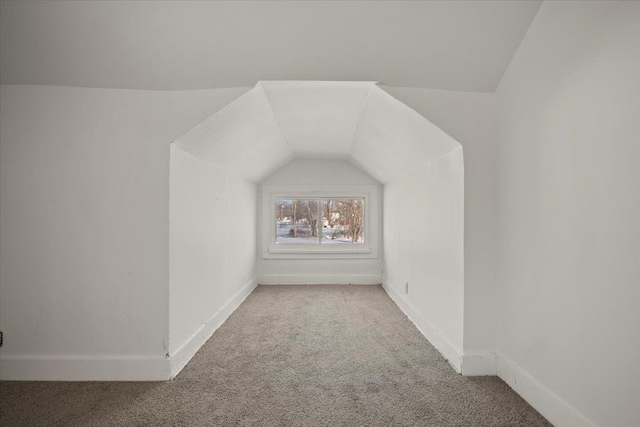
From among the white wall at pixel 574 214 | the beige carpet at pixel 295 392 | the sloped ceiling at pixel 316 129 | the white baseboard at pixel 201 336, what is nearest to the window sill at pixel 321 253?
the white baseboard at pixel 201 336

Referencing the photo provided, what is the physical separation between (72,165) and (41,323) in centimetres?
107

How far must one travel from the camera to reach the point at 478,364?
2205mm

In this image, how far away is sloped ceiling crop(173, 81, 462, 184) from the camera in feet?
→ 7.66

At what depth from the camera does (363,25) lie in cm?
186

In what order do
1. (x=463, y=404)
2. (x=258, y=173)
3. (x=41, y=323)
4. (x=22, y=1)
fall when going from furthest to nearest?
(x=258, y=173) → (x=41, y=323) → (x=463, y=404) → (x=22, y=1)

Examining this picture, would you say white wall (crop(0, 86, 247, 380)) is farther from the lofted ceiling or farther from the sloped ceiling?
the sloped ceiling

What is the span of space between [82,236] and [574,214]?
9.42ft

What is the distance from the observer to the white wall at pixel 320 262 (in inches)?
200

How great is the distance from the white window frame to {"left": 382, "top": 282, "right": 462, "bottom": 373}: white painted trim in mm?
1307

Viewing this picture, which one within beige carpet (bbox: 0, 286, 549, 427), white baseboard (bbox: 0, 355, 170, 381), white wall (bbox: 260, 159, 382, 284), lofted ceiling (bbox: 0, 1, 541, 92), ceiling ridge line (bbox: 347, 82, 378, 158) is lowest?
beige carpet (bbox: 0, 286, 549, 427)

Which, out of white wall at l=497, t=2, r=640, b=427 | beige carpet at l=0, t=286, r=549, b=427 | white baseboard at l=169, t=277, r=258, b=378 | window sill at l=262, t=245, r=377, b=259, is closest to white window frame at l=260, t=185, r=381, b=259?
window sill at l=262, t=245, r=377, b=259

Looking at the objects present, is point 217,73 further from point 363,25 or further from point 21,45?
point 21,45

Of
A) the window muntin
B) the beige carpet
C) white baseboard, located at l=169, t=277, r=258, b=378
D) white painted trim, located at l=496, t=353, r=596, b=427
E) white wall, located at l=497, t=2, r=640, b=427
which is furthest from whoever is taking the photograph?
the window muntin

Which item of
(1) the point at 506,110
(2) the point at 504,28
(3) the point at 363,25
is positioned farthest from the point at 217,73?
(1) the point at 506,110
